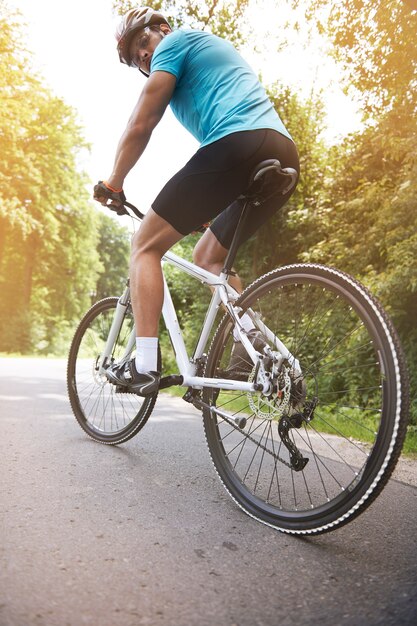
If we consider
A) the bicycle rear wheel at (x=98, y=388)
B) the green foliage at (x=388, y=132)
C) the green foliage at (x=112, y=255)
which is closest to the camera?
the bicycle rear wheel at (x=98, y=388)

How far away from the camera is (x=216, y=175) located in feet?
9.16

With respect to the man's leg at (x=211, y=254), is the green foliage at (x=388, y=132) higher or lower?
higher

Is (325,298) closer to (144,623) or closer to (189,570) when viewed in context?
(189,570)

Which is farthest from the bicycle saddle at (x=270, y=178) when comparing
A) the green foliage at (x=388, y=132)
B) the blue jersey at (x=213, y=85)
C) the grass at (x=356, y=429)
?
the green foliage at (x=388, y=132)

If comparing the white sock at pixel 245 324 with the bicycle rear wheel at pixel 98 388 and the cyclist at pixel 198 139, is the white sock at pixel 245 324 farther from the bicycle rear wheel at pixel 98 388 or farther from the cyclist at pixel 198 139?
the bicycle rear wheel at pixel 98 388

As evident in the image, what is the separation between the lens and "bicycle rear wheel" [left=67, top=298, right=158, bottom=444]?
13.4 feet

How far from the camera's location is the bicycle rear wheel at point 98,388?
4.09m

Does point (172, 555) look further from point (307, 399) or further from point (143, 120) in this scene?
point (143, 120)

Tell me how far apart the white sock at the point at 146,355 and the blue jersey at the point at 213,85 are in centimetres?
Answer: 105

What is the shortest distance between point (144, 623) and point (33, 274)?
36.6 metres

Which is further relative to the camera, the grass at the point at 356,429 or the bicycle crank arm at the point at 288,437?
the grass at the point at 356,429

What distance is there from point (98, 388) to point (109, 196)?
1.44m

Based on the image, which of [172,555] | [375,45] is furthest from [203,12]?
[172,555]

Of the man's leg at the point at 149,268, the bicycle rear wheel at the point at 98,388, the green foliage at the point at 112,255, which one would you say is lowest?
the bicycle rear wheel at the point at 98,388
